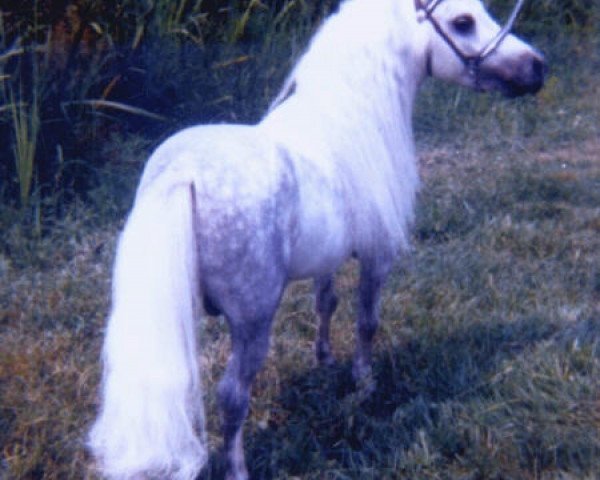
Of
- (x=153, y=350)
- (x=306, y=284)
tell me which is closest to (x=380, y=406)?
(x=306, y=284)

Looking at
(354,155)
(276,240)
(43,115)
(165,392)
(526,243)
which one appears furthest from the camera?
(43,115)

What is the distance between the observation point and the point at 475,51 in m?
3.22

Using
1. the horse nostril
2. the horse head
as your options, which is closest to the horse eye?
the horse head

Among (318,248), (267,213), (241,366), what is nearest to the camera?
(267,213)

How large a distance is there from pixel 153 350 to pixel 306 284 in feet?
6.96

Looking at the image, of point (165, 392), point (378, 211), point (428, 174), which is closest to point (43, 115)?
point (428, 174)

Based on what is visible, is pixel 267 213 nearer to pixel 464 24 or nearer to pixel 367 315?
pixel 367 315

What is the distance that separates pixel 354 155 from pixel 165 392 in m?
1.09

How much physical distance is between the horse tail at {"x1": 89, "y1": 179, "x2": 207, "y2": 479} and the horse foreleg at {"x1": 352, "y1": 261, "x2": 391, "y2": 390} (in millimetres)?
1080

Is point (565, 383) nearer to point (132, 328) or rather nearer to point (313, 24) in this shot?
point (132, 328)

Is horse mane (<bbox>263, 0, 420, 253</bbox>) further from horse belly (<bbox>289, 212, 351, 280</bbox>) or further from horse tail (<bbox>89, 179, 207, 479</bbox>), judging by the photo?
horse tail (<bbox>89, 179, 207, 479</bbox>)

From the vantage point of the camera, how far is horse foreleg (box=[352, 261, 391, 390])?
128 inches

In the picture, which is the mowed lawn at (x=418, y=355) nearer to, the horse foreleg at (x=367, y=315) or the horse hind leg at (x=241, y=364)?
the horse foreleg at (x=367, y=315)

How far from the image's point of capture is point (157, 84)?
583 cm
